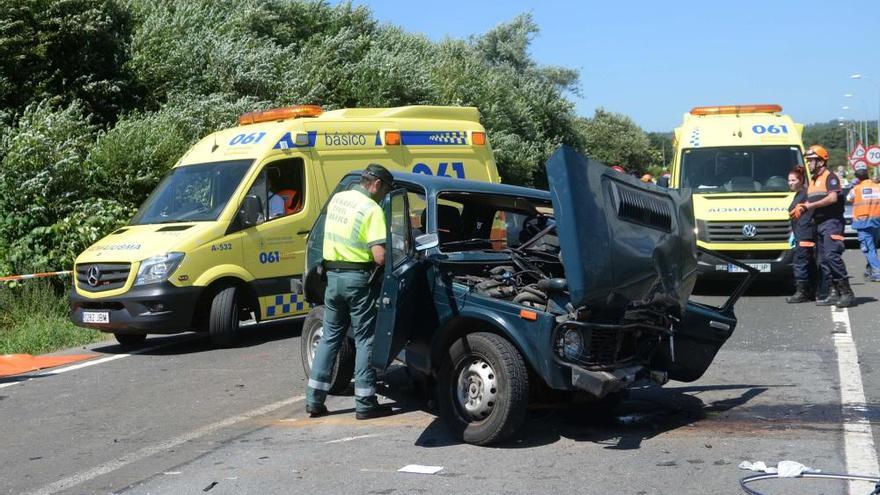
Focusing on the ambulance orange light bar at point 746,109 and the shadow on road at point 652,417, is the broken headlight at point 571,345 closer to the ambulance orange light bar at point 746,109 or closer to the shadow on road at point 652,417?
the shadow on road at point 652,417

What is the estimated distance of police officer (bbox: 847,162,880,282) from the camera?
1655cm

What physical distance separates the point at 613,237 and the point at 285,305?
632 centimetres

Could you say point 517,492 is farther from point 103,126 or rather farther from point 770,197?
point 103,126

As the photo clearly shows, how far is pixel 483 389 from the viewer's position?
21.2 feet

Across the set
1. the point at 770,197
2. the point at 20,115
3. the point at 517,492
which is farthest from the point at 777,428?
the point at 20,115

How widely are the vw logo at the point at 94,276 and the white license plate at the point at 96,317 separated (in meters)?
0.31

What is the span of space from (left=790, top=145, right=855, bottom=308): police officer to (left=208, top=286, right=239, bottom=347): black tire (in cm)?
737

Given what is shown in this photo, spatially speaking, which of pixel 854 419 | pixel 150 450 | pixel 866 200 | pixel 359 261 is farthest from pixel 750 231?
pixel 150 450

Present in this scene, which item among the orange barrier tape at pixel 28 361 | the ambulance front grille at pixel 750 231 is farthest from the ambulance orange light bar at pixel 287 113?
the ambulance front grille at pixel 750 231

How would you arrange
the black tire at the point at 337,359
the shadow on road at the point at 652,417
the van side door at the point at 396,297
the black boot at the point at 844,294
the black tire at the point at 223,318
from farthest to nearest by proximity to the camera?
the black boot at the point at 844,294 < the black tire at the point at 223,318 < the black tire at the point at 337,359 < the van side door at the point at 396,297 < the shadow on road at the point at 652,417

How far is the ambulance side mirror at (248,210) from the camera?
11.3 meters

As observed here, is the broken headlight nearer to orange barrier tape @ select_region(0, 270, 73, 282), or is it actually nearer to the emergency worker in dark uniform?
the emergency worker in dark uniform

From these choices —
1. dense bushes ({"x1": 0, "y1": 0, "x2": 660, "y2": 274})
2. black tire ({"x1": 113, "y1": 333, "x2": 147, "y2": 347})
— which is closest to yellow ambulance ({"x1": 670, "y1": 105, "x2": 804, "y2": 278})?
black tire ({"x1": 113, "y1": 333, "x2": 147, "y2": 347})

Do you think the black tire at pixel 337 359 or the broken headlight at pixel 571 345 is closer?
the broken headlight at pixel 571 345
